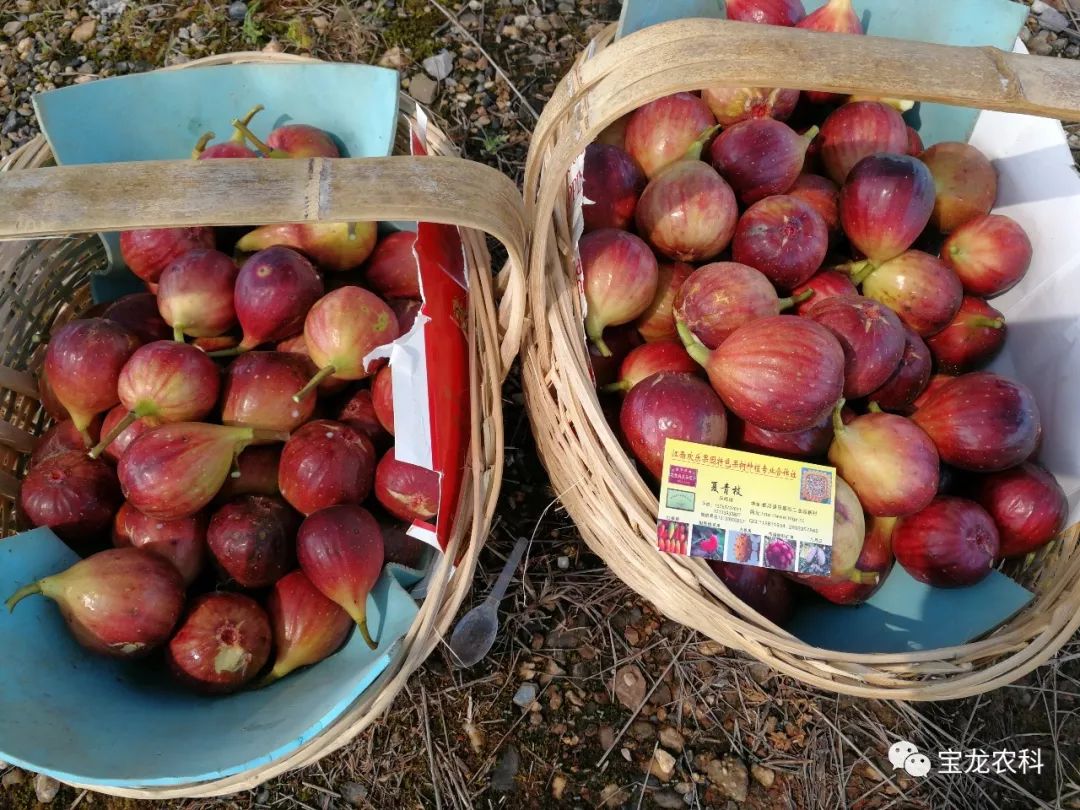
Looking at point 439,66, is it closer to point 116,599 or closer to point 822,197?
point 822,197

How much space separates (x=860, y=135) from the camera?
2.08 metres

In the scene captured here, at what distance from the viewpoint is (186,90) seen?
2121mm

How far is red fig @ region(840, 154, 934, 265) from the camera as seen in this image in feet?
6.13

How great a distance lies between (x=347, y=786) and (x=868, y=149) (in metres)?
2.29

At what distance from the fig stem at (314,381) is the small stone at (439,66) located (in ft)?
5.78

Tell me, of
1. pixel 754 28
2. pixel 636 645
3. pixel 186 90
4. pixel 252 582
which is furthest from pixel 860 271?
pixel 186 90

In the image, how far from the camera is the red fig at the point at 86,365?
1750 mm

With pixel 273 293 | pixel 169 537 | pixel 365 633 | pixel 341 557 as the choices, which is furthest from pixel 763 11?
pixel 169 537

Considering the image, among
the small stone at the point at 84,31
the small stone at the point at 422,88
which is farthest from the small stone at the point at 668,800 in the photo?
the small stone at the point at 84,31

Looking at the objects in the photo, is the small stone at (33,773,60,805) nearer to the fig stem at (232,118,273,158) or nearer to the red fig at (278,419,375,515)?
the red fig at (278,419,375,515)

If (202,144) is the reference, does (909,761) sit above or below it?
below

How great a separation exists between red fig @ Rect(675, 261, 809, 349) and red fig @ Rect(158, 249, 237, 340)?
1156 millimetres

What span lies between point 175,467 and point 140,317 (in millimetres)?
542

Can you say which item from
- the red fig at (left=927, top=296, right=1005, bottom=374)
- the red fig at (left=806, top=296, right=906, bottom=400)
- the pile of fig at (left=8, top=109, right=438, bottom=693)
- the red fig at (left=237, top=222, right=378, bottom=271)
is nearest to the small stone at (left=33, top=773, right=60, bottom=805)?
the pile of fig at (left=8, top=109, right=438, bottom=693)
